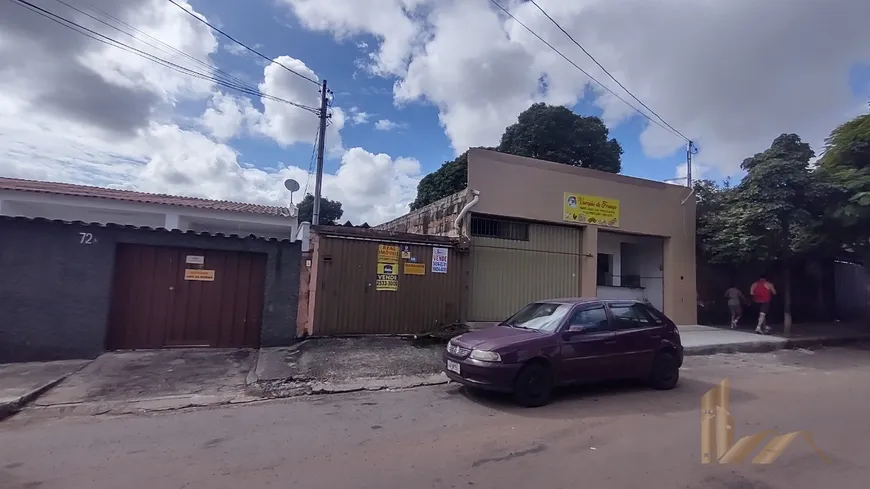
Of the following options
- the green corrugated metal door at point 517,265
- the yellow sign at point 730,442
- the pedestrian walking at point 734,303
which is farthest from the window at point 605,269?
the yellow sign at point 730,442

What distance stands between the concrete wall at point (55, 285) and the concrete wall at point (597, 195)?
7712 mm

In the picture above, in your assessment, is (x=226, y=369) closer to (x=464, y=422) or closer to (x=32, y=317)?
(x=32, y=317)

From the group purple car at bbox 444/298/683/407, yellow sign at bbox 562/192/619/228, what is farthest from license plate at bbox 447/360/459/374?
yellow sign at bbox 562/192/619/228

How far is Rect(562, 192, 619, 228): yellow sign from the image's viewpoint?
539 inches

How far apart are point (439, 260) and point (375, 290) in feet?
5.75

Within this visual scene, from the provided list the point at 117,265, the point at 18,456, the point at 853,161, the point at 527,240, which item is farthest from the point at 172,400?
the point at 853,161

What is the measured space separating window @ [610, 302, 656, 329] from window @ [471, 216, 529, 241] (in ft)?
17.5

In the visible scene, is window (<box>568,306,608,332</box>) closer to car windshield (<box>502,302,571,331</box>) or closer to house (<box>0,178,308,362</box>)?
car windshield (<box>502,302,571,331</box>)

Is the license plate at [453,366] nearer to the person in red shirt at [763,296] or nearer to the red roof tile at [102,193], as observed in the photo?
the red roof tile at [102,193]

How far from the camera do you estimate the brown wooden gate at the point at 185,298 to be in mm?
9086

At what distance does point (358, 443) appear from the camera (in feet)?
16.0

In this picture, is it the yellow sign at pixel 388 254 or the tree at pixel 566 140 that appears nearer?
the yellow sign at pixel 388 254

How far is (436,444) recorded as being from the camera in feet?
15.9

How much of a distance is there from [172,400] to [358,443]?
327 centimetres
